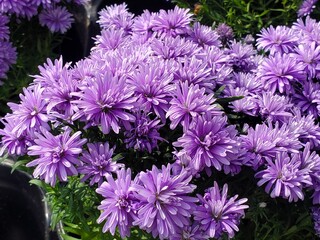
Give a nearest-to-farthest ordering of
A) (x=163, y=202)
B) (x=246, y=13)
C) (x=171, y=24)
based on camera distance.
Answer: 1. (x=163, y=202)
2. (x=171, y=24)
3. (x=246, y=13)

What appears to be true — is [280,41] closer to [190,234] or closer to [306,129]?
[306,129]

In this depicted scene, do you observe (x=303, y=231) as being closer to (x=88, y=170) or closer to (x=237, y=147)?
(x=237, y=147)

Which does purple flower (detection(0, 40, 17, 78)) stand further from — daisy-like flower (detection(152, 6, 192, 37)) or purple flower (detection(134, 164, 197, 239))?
purple flower (detection(134, 164, 197, 239))

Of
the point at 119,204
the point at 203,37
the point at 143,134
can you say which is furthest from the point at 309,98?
the point at 119,204

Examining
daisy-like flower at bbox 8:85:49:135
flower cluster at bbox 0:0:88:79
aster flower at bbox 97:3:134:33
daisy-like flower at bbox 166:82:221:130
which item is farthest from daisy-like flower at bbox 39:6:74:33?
daisy-like flower at bbox 166:82:221:130

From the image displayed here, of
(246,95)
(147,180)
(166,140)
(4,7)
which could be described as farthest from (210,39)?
(4,7)
